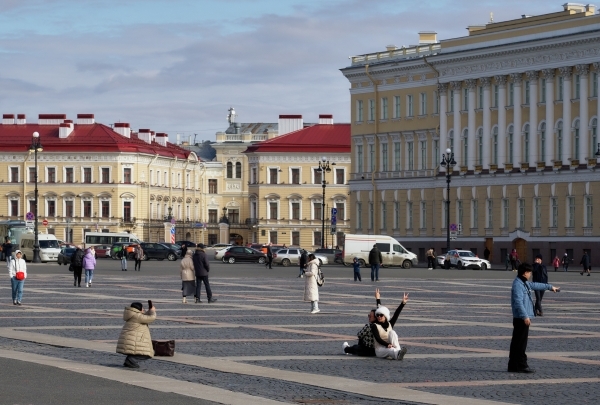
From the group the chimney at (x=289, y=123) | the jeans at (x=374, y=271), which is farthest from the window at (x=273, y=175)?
the jeans at (x=374, y=271)

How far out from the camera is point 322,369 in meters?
20.6

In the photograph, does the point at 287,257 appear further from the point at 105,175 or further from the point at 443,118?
the point at 105,175

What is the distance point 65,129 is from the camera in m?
135

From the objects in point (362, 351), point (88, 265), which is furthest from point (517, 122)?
point (362, 351)

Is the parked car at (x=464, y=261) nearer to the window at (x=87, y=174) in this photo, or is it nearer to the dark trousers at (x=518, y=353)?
the window at (x=87, y=174)

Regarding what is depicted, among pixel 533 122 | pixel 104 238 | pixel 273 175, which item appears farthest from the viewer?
pixel 273 175

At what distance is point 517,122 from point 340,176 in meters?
50.8

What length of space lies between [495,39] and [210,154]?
80684 millimetres

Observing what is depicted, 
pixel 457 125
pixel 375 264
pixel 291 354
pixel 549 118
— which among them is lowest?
pixel 291 354

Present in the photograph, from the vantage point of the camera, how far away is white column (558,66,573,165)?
8488 centimetres

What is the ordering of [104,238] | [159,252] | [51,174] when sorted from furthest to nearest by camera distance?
[51,174] → [104,238] → [159,252]

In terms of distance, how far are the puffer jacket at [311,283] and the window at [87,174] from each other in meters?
101

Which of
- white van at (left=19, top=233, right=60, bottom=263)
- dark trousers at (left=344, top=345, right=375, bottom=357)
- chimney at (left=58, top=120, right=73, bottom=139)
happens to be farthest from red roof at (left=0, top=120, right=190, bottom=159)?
dark trousers at (left=344, top=345, right=375, bottom=357)

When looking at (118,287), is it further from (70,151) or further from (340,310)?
(70,151)
